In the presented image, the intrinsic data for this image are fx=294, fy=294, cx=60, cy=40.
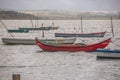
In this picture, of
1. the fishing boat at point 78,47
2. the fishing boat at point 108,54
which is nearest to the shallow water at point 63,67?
the fishing boat at point 78,47

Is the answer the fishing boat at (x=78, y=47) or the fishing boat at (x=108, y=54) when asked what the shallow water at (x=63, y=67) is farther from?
the fishing boat at (x=108, y=54)

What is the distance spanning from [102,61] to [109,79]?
8466 mm

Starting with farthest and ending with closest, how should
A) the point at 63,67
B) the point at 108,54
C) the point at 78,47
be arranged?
the point at 78,47, the point at 108,54, the point at 63,67

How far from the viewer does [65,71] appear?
94.5 feet

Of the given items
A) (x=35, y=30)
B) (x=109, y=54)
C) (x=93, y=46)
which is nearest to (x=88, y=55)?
(x=93, y=46)

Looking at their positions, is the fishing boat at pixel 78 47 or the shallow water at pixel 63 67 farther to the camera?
the fishing boat at pixel 78 47

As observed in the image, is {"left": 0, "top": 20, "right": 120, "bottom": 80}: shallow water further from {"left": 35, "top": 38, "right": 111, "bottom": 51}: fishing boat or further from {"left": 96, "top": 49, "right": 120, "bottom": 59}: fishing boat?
{"left": 96, "top": 49, "right": 120, "bottom": 59}: fishing boat

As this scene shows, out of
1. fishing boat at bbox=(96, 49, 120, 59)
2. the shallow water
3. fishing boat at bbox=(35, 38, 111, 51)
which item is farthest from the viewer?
fishing boat at bbox=(35, 38, 111, 51)

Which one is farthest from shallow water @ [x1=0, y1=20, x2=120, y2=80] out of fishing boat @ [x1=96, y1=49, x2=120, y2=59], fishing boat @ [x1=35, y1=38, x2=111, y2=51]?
fishing boat @ [x1=96, y1=49, x2=120, y2=59]

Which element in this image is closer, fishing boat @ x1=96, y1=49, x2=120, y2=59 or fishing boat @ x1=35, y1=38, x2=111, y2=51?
fishing boat @ x1=96, y1=49, x2=120, y2=59

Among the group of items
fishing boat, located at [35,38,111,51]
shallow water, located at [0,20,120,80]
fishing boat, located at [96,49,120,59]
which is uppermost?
fishing boat, located at [35,38,111,51]

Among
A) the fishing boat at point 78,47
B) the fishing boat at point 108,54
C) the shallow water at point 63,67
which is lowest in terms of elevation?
the shallow water at point 63,67

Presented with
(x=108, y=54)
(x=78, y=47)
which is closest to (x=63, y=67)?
(x=108, y=54)

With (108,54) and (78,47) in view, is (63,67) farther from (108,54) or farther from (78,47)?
(78,47)
